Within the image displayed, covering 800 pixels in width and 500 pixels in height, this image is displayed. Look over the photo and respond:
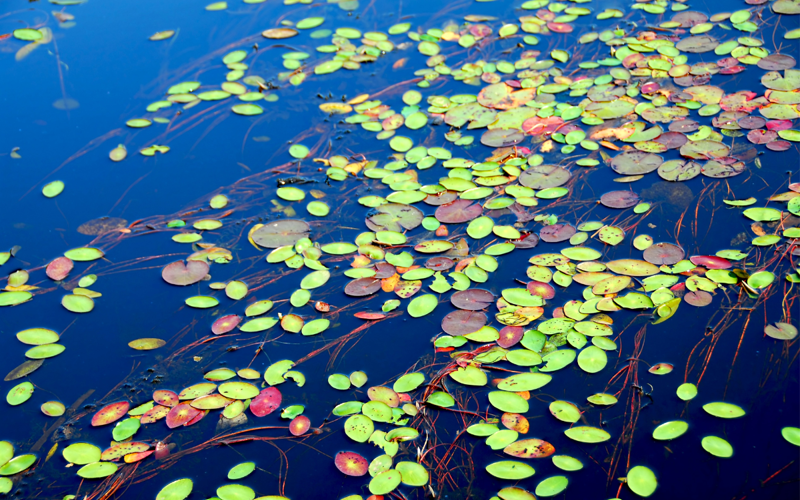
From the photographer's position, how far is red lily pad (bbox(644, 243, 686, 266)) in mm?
2871

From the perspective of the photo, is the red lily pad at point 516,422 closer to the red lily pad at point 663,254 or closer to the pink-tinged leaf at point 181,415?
the red lily pad at point 663,254

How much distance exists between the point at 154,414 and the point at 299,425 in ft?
2.19

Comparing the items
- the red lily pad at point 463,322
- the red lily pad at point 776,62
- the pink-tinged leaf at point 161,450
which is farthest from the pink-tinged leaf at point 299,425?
the red lily pad at point 776,62

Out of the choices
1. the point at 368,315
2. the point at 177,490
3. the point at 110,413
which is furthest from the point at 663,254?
the point at 110,413

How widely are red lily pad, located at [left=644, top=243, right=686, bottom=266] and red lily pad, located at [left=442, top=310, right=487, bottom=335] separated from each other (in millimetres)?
962

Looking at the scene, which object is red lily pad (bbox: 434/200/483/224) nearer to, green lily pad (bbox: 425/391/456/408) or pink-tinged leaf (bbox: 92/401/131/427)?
green lily pad (bbox: 425/391/456/408)

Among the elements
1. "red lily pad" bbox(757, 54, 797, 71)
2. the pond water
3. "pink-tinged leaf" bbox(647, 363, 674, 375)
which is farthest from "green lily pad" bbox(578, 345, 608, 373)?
"red lily pad" bbox(757, 54, 797, 71)

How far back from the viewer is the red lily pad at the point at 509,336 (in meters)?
2.59

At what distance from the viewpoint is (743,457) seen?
2.15 m

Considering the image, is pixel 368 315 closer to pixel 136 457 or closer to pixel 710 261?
pixel 136 457

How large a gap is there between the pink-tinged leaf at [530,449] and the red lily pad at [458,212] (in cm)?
139

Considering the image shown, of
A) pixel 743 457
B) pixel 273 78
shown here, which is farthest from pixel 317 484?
pixel 273 78

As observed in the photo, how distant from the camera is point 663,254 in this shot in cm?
290

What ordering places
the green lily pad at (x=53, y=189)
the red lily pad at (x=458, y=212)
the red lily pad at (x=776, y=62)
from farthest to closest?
the red lily pad at (x=776, y=62)
the green lily pad at (x=53, y=189)
the red lily pad at (x=458, y=212)
